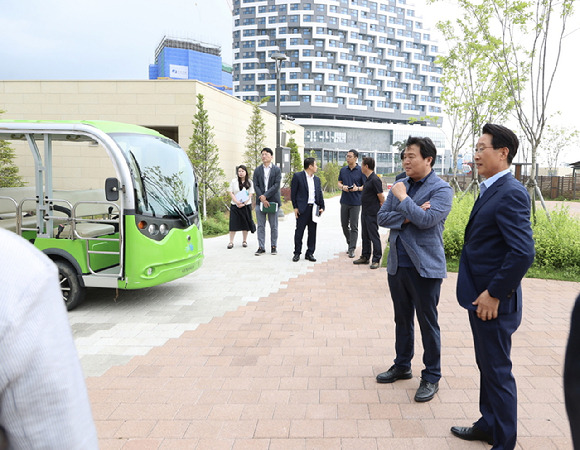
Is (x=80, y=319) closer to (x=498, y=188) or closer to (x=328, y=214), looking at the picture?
(x=498, y=188)

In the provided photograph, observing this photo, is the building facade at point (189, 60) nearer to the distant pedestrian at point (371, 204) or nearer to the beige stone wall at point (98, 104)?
the beige stone wall at point (98, 104)

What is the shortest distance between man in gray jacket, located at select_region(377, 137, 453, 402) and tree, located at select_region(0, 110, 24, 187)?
49.9 feet

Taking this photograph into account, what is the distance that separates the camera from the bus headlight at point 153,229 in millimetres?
6043

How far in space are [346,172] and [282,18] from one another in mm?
76752

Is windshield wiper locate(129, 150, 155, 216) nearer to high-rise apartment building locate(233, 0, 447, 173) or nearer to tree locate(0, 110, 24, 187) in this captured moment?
tree locate(0, 110, 24, 187)

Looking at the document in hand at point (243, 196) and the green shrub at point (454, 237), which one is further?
the document in hand at point (243, 196)

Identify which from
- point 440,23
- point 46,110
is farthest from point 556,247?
point 46,110

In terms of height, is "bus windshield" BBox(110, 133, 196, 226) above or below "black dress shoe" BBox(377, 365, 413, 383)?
above

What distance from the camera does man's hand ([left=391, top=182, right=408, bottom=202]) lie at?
11.7ft

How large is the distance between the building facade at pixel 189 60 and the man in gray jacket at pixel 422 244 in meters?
102

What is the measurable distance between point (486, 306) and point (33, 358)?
2587mm

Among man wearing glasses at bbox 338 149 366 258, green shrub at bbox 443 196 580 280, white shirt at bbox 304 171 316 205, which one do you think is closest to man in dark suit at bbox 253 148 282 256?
white shirt at bbox 304 171 316 205

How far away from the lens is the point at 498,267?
2846 mm

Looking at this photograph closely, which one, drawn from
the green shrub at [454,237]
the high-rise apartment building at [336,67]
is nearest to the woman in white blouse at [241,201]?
the green shrub at [454,237]
